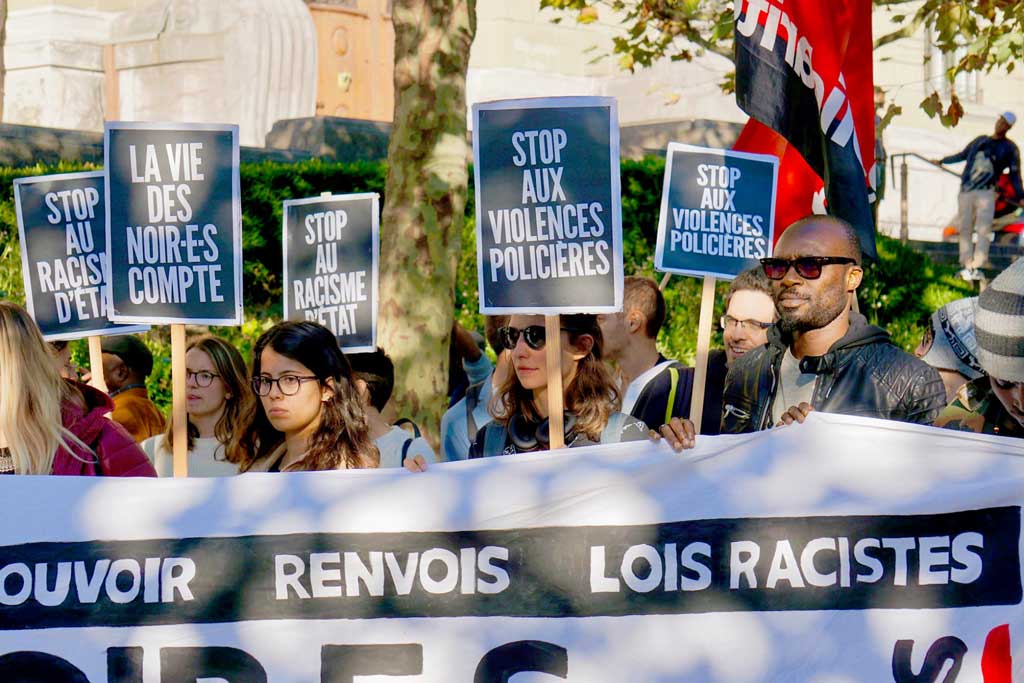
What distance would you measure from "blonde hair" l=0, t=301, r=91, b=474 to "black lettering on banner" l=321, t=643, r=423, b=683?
94 cm

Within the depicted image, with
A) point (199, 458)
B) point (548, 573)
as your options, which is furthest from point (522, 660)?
point (199, 458)

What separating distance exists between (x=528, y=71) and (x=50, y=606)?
16503 millimetres

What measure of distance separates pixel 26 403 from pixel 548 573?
149 cm

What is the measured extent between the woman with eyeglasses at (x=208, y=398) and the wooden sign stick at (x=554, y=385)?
174cm

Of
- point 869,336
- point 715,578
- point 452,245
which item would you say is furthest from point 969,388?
point 452,245

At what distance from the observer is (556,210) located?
16.9 ft

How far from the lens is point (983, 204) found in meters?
17.4

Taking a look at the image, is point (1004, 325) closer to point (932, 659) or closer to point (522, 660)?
point (932, 659)

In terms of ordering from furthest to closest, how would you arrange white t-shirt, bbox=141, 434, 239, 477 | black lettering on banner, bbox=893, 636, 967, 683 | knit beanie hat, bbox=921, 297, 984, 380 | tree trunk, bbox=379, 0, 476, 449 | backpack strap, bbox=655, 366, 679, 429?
tree trunk, bbox=379, 0, 476, 449, white t-shirt, bbox=141, 434, 239, 477, backpack strap, bbox=655, 366, 679, 429, knit beanie hat, bbox=921, 297, 984, 380, black lettering on banner, bbox=893, 636, 967, 683

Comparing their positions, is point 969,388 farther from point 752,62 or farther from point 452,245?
point 452,245

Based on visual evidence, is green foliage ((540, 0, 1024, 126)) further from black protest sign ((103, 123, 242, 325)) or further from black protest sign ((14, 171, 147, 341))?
black protest sign ((103, 123, 242, 325))

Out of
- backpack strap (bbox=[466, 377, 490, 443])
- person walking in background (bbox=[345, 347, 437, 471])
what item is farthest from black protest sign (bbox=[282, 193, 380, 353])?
backpack strap (bbox=[466, 377, 490, 443])

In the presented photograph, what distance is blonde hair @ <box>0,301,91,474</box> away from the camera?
14.6ft

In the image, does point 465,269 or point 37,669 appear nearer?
point 37,669
